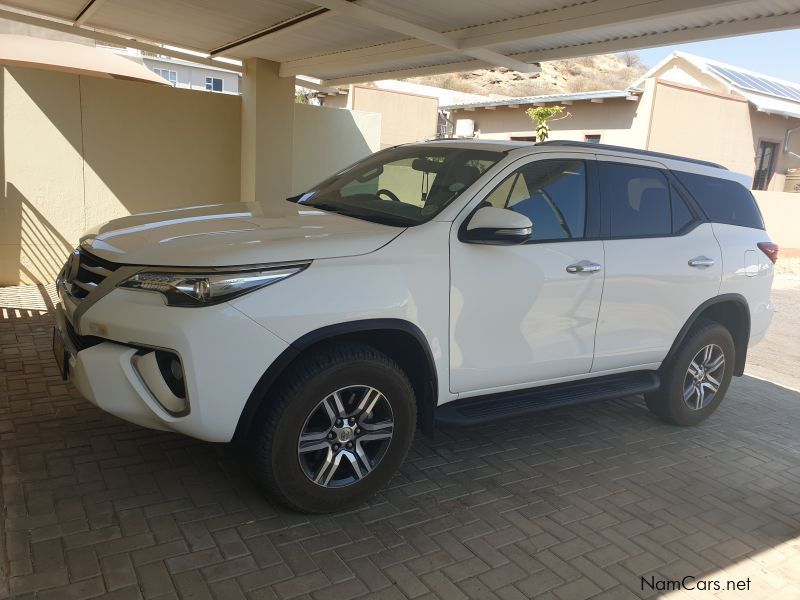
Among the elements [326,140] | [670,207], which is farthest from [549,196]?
[326,140]

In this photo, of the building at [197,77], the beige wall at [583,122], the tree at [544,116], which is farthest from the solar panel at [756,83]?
the building at [197,77]

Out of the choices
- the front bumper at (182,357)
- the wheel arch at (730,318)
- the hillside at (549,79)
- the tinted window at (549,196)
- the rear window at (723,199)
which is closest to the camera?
the front bumper at (182,357)

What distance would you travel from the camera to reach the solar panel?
22.0m

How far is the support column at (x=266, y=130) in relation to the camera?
916 cm

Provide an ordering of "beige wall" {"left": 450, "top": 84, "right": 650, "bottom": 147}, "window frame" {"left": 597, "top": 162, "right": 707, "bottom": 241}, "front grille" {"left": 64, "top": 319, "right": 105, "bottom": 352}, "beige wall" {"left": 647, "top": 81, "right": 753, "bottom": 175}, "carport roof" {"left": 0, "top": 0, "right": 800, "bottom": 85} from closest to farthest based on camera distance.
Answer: "front grille" {"left": 64, "top": 319, "right": 105, "bottom": 352}, "window frame" {"left": 597, "top": 162, "right": 707, "bottom": 241}, "carport roof" {"left": 0, "top": 0, "right": 800, "bottom": 85}, "beige wall" {"left": 647, "top": 81, "right": 753, "bottom": 175}, "beige wall" {"left": 450, "top": 84, "right": 650, "bottom": 147}

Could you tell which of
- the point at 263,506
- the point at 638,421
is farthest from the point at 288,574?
the point at 638,421

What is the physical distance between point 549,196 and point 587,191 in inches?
14.3

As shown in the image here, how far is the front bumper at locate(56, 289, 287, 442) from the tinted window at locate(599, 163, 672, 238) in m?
2.60

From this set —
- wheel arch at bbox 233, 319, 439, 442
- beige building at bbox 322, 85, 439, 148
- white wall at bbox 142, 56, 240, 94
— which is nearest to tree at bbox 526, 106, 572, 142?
beige building at bbox 322, 85, 439, 148

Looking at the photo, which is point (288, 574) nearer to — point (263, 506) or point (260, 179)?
point (263, 506)

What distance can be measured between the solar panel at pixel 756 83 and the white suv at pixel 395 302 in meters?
19.9

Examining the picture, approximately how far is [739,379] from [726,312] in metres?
2.05

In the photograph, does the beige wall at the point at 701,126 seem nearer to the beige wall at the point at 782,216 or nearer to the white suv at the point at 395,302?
the beige wall at the point at 782,216

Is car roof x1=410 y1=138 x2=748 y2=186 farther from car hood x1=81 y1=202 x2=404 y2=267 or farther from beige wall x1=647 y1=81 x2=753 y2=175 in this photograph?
beige wall x1=647 y1=81 x2=753 y2=175
